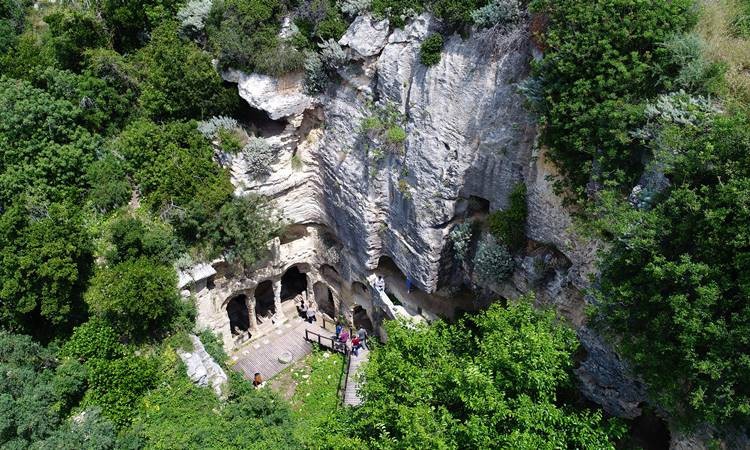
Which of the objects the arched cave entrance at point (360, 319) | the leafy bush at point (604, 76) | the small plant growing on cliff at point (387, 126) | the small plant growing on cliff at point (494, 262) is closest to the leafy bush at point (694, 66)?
the leafy bush at point (604, 76)

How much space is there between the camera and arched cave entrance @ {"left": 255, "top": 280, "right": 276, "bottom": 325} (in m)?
25.3

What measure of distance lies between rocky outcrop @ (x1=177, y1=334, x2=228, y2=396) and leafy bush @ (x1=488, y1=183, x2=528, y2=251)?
32.2ft

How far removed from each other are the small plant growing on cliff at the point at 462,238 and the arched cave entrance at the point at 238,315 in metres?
10.8

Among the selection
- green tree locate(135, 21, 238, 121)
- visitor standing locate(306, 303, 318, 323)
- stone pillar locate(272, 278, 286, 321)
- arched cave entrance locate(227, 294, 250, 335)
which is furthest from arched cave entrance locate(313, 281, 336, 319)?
green tree locate(135, 21, 238, 121)

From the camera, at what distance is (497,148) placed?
16.0 meters

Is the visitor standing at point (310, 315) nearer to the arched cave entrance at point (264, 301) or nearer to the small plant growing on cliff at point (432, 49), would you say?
the arched cave entrance at point (264, 301)

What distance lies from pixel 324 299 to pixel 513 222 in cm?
1247

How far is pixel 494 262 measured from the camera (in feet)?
53.1

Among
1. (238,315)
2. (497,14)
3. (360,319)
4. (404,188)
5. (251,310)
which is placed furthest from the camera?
(238,315)

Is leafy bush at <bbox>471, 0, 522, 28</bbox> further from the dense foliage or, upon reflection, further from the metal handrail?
the metal handrail

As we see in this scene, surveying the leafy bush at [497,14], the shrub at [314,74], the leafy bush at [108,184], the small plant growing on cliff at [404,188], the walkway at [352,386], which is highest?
→ the leafy bush at [497,14]

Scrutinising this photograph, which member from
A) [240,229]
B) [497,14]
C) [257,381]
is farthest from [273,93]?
[257,381]

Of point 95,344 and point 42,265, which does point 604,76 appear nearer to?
point 95,344

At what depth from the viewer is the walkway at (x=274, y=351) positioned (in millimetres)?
22453
